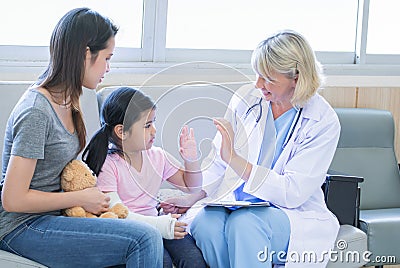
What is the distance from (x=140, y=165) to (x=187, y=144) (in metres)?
0.19

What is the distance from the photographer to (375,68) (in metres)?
3.77

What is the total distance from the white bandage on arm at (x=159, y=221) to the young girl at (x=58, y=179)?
9 cm

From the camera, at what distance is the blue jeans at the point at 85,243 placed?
2.08 m

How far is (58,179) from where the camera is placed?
86.0 inches

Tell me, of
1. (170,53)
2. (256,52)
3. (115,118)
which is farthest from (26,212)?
(170,53)

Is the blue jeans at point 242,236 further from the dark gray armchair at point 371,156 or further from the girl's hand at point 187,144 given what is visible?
the dark gray armchair at point 371,156

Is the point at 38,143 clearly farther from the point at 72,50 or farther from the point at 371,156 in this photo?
the point at 371,156

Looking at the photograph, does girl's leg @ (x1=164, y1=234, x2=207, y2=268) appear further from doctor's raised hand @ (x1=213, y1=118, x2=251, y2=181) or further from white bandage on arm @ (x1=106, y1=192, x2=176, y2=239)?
doctor's raised hand @ (x1=213, y1=118, x2=251, y2=181)

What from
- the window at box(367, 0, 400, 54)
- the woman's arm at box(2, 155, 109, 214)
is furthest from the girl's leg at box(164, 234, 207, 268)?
the window at box(367, 0, 400, 54)

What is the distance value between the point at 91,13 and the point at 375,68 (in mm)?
2005

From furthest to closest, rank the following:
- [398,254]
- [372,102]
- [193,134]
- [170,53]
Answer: [372,102]
[170,53]
[398,254]
[193,134]

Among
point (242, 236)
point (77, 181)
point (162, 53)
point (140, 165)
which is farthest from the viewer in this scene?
point (162, 53)

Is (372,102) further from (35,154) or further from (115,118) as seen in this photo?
(35,154)

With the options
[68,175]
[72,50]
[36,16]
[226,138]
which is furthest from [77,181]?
[36,16]
